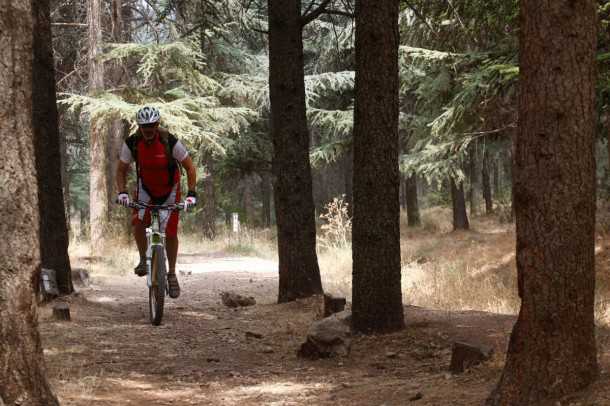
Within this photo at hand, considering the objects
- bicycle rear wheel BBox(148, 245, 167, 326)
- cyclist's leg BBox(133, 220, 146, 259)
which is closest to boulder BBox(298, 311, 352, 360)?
bicycle rear wheel BBox(148, 245, 167, 326)

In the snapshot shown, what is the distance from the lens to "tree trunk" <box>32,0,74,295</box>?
9.79 metres

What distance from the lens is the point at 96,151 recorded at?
19.2m

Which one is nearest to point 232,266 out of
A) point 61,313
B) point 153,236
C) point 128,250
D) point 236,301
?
point 128,250

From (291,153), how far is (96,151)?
10477 millimetres

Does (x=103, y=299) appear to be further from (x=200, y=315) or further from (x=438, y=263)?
(x=438, y=263)

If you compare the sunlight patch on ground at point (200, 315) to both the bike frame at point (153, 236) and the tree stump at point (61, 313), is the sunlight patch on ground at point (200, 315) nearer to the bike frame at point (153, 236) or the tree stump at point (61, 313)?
the bike frame at point (153, 236)

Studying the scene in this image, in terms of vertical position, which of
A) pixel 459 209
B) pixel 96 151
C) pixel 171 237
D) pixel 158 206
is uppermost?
pixel 96 151

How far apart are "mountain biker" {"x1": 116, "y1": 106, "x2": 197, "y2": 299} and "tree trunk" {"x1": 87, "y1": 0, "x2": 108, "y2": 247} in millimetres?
10524

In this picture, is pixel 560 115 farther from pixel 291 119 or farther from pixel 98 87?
pixel 98 87

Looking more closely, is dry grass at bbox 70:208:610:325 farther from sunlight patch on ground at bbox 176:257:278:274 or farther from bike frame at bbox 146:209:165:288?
bike frame at bbox 146:209:165:288

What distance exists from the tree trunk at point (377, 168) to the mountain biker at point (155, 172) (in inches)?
76.3

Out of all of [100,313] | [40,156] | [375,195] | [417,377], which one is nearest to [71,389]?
[417,377]

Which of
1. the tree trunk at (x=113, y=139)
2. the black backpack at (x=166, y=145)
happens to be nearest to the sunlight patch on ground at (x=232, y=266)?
the tree trunk at (x=113, y=139)

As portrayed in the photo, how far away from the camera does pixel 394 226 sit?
24.6 ft
